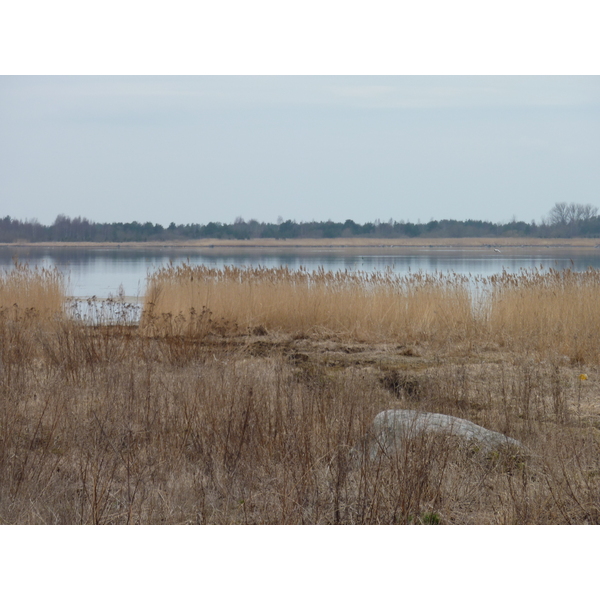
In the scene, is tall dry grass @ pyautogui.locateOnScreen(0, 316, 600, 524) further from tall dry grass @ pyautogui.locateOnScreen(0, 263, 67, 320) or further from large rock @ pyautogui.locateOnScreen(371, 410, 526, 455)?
tall dry grass @ pyautogui.locateOnScreen(0, 263, 67, 320)

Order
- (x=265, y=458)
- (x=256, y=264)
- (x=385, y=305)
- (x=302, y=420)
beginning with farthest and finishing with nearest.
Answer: (x=256, y=264) < (x=385, y=305) < (x=302, y=420) < (x=265, y=458)

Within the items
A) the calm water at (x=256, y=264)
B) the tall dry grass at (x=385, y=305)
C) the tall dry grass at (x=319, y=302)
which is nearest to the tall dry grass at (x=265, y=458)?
the tall dry grass at (x=385, y=305)

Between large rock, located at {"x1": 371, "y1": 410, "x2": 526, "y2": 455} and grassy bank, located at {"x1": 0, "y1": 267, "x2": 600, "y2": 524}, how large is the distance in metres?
0.13

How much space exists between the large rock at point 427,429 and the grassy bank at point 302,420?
0.43 feet

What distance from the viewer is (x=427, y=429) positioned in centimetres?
465

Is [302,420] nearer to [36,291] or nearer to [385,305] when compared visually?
[385,305]

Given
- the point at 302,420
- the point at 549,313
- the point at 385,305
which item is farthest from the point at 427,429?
the point at 385,305

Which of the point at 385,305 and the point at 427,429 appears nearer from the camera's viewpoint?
the point at 427,429

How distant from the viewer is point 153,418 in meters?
5.19

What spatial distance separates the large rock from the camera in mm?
4527

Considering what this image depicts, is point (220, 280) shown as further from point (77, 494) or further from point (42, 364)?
point (77, 494)

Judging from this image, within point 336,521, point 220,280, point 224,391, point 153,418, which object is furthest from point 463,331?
point 336,521

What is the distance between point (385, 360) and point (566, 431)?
12.9 ft

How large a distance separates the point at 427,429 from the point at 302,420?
0.94 meters
